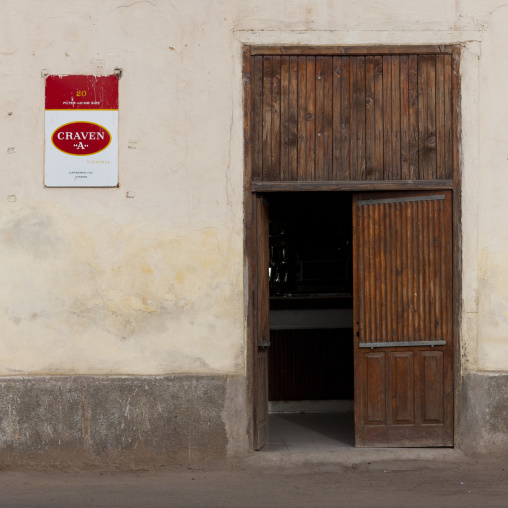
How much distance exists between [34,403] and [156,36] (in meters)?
3.53

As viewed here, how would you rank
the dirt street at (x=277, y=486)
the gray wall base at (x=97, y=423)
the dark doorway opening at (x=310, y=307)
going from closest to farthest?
the dirt street at (x=277, y=486) < the gray wall base at (x=97, y=423) < the dark doorway opening at (x=310, y=307)

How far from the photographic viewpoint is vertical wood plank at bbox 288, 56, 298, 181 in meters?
7.89

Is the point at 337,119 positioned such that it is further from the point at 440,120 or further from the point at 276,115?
the point at 440,120

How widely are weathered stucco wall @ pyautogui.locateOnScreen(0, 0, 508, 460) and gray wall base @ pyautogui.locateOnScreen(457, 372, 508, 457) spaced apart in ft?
0.47

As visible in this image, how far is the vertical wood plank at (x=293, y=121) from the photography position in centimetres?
789

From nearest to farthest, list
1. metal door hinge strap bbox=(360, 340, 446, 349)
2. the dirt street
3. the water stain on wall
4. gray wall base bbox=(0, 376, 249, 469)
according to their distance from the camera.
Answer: the dirt street
gray wall base bbox=(0, 376, 249, 469)
the water stain on wall
metal door hinge strap bbox=(360, 340, 446, 349)

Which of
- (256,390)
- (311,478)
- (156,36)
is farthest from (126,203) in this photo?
(311,478)

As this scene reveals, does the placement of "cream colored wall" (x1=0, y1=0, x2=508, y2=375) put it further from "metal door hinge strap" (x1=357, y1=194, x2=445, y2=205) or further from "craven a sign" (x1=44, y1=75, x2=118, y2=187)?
"metal door hinge strap" (x1=357, y1=194, x2=445, y2=205)

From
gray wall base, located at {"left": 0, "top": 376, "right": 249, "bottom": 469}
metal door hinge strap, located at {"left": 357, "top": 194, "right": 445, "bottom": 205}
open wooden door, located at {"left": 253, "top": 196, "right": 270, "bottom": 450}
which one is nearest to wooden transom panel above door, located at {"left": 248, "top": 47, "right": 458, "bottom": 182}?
metal door hinge strap, located at {"left": 357, "top": 194, "right": 445, "bottom": 205}

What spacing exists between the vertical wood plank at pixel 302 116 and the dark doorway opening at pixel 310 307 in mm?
2613

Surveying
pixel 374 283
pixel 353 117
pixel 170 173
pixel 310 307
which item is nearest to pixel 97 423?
pixel 170 173

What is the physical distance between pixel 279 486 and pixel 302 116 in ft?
10.9

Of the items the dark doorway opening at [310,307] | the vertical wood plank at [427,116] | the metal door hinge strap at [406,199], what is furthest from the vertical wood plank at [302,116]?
the dark doorway opening at [310,307]

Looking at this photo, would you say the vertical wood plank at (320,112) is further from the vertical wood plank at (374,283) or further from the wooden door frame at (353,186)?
the vertical wood plank at (374,283)
